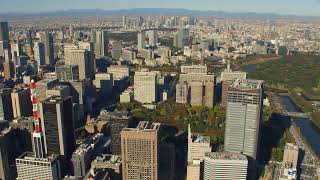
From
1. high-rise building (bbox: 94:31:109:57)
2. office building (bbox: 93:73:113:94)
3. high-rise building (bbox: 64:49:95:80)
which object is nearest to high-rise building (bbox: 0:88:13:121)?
office building (bbox: 93:73:113:94)

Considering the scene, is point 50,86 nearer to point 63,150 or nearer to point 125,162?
point 63,150

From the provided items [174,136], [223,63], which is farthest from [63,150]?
[223,63]

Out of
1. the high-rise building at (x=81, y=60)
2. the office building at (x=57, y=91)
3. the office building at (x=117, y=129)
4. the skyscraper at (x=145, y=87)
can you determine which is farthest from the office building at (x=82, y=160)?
the high-rise building at (x=81, y=60)

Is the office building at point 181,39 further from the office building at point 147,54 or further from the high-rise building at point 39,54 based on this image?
the high-rise building at point 39,54

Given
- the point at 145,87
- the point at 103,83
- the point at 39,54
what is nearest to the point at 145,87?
the point at 145,87

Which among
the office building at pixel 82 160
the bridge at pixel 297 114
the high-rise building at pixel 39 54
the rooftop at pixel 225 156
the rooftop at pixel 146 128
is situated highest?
the high-rise building at pixel 39 54

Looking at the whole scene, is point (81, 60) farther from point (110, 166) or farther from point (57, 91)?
point (110, 166)

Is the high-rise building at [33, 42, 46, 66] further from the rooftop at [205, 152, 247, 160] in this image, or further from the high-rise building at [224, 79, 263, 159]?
the rooftop at [205, 152, 247, 160]
